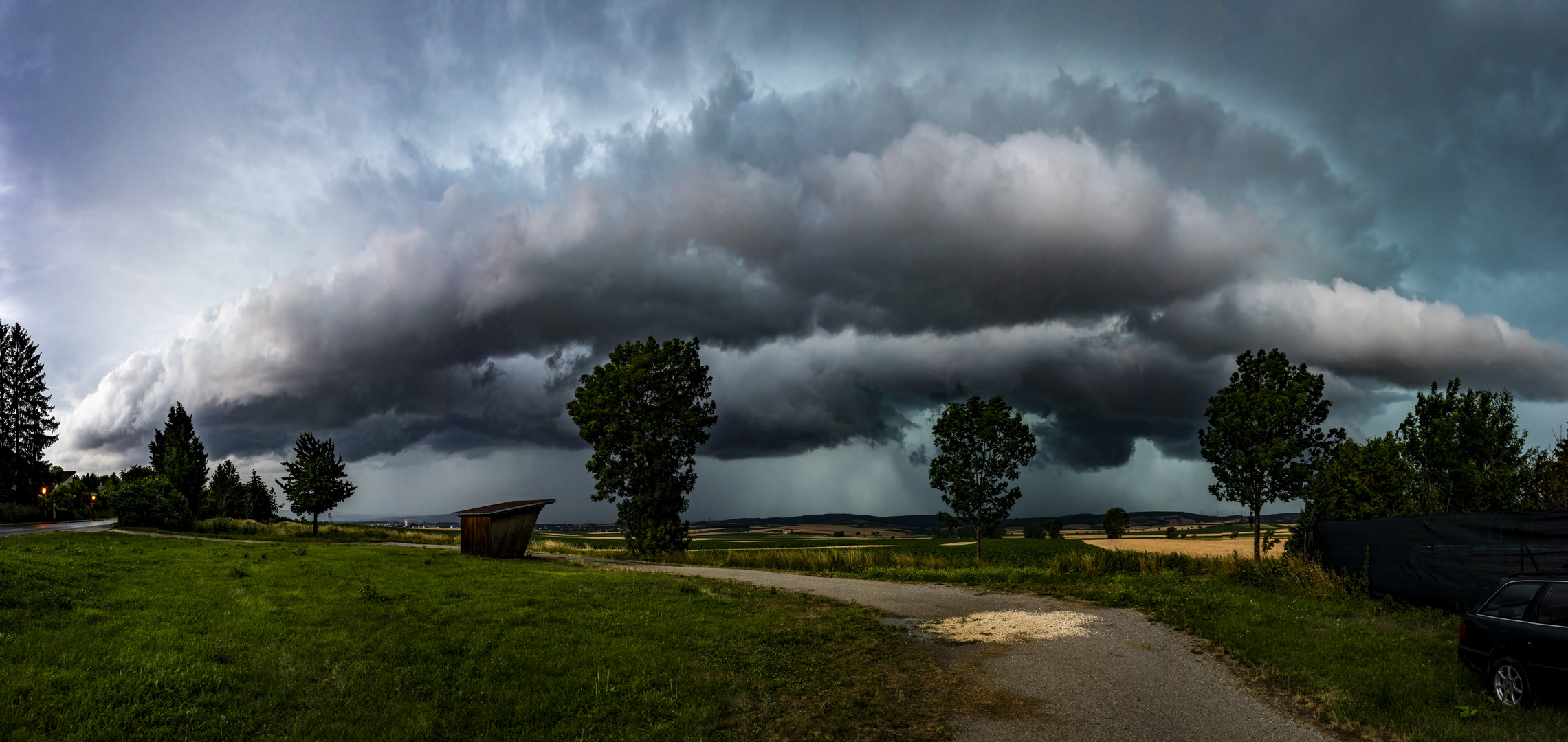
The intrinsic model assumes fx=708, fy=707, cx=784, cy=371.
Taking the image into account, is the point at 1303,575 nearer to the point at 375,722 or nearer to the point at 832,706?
the point at 832,706

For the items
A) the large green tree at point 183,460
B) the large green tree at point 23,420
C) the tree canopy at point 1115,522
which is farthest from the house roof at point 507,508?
the tree canopy at point 1115,522

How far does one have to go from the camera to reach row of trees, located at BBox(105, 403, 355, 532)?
4297 cm

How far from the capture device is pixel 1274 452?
103ft

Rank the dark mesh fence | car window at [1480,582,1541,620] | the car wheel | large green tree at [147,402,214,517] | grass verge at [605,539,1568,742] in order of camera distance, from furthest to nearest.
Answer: large green tree at [147,402,214,517]
the dark mesh fence
car window at [1480,582,1541,620]
the car wheel
grass verge at [605,539,1568,742]

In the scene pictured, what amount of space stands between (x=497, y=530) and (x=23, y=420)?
6883cm

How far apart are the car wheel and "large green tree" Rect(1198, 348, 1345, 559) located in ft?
83.5

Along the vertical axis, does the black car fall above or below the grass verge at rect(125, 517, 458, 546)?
above

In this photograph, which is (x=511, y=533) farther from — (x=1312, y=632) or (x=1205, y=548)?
(x=1205, y=548)

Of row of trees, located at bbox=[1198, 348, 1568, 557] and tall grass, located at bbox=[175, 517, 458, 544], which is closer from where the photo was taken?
row of trees, located at bbox=[1198, 348, 1568, 557]

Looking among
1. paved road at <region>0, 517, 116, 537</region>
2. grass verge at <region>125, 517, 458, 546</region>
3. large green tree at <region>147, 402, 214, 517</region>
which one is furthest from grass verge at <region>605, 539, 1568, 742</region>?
large green tree at <region>147, 402, 214, 517</region>

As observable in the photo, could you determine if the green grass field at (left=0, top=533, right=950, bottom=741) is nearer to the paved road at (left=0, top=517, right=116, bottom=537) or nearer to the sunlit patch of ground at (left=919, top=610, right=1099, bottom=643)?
the sunlit patch of ground at (left=919, top=610, right=1099, bottom=643)

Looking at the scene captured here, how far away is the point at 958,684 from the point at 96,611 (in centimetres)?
1379

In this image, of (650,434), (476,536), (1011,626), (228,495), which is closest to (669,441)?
(650,434)

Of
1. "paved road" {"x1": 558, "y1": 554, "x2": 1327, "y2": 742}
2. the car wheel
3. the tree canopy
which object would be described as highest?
the car wheel
